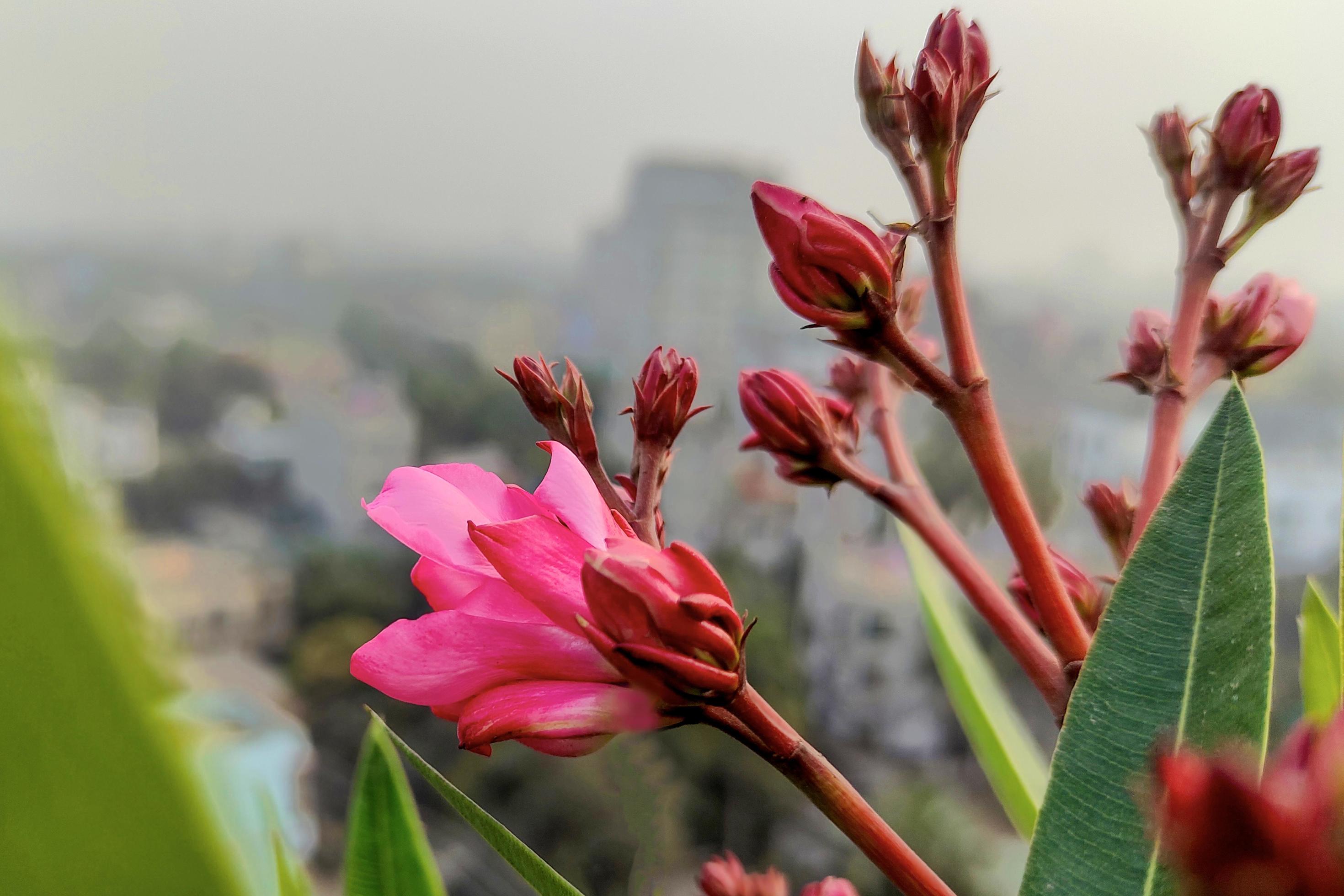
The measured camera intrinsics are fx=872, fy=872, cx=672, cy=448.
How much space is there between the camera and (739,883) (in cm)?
25

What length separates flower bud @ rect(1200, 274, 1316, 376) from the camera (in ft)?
0.71

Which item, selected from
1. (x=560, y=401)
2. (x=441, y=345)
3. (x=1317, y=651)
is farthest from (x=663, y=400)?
(x=441, y=345)

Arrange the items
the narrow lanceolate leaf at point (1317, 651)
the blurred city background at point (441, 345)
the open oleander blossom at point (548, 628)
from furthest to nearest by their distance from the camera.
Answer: the blurred city background at point (441, 345) → the narrow lanceolate leaf at point (1317, 651) → the open oleander blossom at point (548, 628)

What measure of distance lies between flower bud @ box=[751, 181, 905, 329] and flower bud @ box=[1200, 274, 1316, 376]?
10cm

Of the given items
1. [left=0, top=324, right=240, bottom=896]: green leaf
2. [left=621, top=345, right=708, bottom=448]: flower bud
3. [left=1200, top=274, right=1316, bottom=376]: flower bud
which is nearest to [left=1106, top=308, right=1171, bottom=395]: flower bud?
[left=1200, top=274, right=1316, bottom=376]: flower bud

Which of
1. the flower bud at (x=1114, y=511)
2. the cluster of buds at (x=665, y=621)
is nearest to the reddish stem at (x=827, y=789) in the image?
the cluster of buds at (x=665, y=621)

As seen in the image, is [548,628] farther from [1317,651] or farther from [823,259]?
[1317,651]

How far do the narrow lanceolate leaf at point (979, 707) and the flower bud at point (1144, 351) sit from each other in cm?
9

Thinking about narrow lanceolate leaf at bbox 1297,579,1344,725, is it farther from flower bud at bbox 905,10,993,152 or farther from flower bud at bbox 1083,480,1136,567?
flower bud at bbox 905,10,993,152

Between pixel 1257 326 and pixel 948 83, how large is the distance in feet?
0.35

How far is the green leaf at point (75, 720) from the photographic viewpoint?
0.05 m

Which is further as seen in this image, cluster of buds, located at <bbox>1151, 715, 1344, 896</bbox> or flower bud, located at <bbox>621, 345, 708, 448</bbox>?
flower bud, located at <bbox>621, 345, 708, 448</bbox>

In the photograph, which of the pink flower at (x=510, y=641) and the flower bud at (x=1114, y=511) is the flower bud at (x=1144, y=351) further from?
the pink flower at (x=510, y=641)

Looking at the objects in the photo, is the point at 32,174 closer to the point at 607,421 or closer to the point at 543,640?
the point at 607,421
